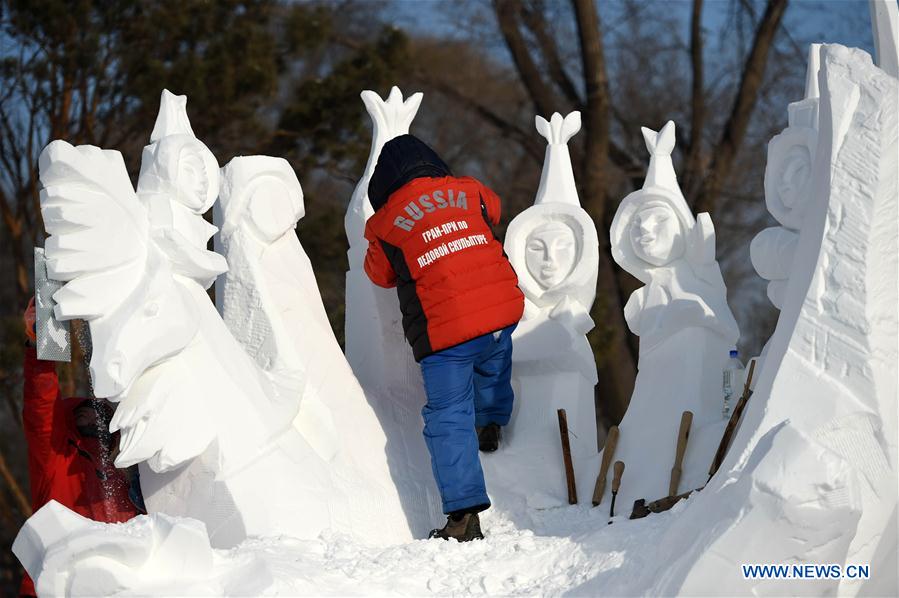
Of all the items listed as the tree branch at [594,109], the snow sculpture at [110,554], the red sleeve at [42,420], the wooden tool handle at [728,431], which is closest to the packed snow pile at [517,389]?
the snow sculpture at [110,554]

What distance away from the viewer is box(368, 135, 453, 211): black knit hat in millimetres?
4957

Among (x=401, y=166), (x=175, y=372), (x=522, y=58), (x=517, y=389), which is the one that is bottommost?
(x=517, y=389)

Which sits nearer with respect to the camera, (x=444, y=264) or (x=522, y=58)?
(x=444, y=264)

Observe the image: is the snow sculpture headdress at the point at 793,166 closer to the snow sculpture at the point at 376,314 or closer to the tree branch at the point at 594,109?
the snow sculpture at the point at 376,314

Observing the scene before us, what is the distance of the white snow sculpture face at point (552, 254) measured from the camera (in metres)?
5.80

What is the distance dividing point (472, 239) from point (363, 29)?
29.6 feet

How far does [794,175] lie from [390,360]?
1.73 m

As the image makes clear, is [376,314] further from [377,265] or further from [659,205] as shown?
[659,205]

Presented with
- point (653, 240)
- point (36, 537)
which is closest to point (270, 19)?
point (653, 240)

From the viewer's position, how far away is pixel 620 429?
557cm

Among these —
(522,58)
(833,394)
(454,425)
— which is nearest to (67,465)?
(454,425)

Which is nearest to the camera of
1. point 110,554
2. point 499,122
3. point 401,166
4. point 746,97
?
Result: point 110,554

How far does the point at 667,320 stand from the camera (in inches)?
222

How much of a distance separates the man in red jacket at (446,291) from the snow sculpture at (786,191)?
1.03 meters
